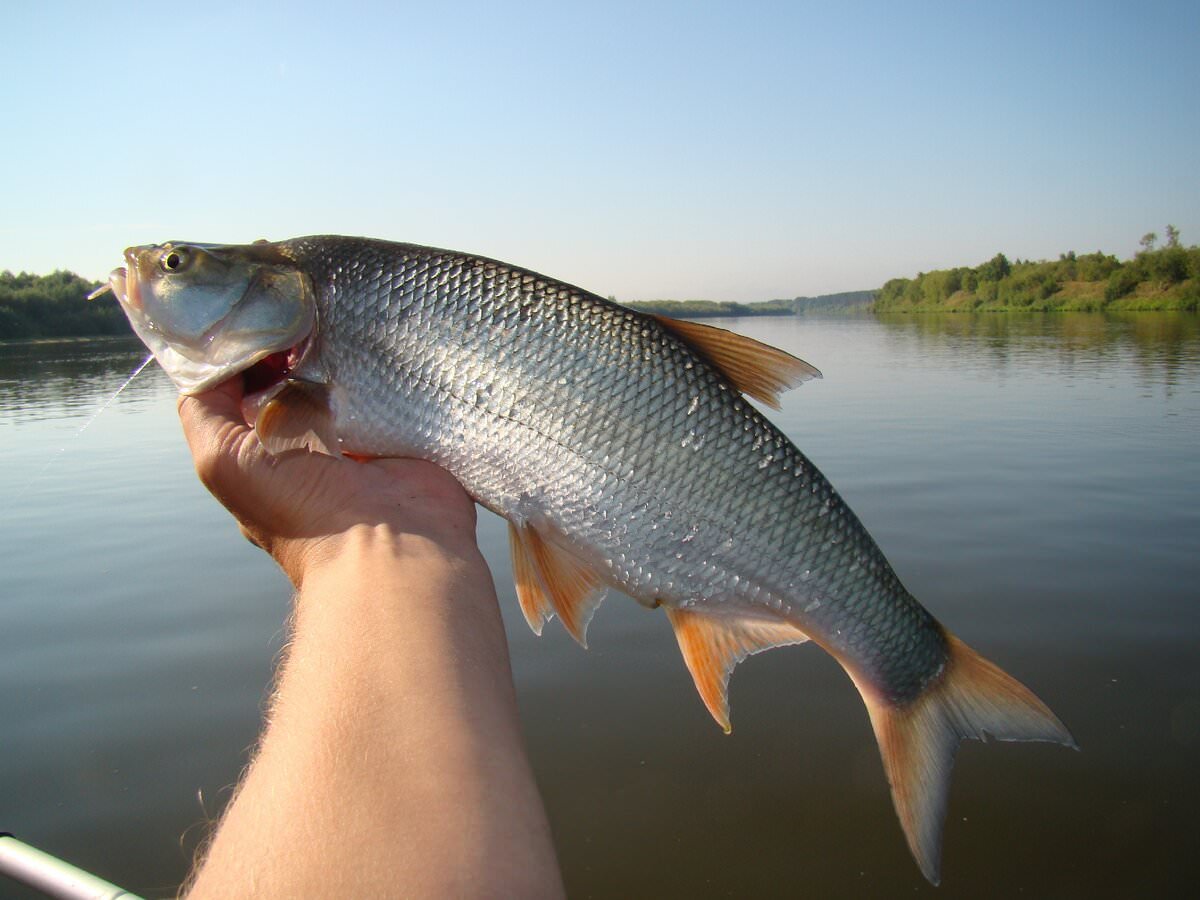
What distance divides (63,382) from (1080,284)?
99.6 metres

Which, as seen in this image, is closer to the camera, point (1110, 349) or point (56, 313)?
point (1110, 349)

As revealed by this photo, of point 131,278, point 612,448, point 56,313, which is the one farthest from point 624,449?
point 56,313

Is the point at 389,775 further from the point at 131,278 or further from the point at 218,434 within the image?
the point at 131,278

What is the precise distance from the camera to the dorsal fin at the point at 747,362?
109 inches

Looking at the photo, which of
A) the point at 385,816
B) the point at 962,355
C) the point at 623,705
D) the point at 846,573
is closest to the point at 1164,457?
the point at 623,705

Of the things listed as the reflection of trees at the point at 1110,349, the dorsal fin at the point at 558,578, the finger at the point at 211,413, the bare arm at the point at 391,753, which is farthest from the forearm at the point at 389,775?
the reflection of trees at the point at 1110,349

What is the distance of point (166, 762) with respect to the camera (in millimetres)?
4684

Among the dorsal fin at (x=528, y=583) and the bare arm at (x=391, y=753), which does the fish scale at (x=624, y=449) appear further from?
the bare arm at (x=391, y=753)

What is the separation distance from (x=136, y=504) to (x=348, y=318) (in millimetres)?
9217

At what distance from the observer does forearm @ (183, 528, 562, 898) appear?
1.20m

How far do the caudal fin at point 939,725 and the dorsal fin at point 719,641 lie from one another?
355 mm

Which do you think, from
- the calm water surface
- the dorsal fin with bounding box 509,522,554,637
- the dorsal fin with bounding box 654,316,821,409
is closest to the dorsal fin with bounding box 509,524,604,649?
the dorsal fin with bounding box 509,522,554,637

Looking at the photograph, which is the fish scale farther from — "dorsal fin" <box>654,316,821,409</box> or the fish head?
the fish head

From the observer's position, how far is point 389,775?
1334 millimetres
